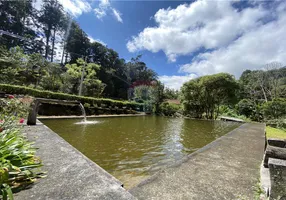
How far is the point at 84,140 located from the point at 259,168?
4.70 m

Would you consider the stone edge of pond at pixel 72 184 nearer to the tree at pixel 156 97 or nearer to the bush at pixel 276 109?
the bush at pixel 276 109

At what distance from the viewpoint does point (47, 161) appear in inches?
77.9

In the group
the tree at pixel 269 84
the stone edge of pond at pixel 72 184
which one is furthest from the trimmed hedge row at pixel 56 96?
the tree at pixel 269 84

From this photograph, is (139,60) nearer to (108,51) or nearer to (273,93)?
(108,51)

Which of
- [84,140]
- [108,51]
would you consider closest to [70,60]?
[108,51]

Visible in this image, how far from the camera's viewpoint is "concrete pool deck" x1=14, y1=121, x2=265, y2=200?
4.38ft

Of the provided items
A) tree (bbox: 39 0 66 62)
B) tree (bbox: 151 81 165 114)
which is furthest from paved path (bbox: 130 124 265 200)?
tree (bbox: 39 0 66 62)

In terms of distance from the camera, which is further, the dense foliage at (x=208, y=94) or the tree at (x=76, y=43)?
the tree at (x=76, y=43)

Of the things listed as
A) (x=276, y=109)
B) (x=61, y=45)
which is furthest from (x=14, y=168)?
(x=61, y=45)

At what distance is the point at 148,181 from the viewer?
1.99m

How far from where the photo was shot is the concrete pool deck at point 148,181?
4.38ft

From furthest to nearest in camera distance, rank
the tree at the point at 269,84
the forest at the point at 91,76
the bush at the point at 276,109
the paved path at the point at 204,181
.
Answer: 1. the tree at the point at 269,84
2. the forest at the point at 91,76
3. the bush at the point at 276,109
4. the paved path at the point at 204,181

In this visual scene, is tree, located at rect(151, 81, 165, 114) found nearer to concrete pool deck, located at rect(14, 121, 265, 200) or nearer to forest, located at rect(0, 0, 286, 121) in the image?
forest, located at rect(0, 0, 286, 121)

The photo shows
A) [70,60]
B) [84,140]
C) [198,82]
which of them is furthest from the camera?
[70,60]
